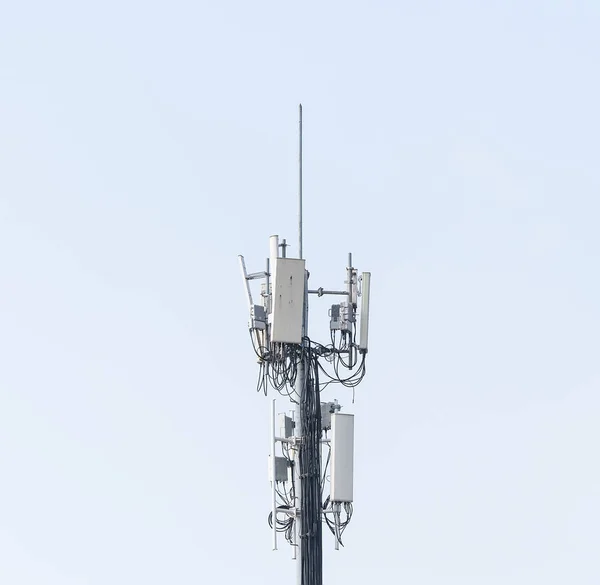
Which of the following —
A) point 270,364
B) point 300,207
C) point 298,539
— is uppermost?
point 300,207

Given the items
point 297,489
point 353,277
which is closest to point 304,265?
point 353,277

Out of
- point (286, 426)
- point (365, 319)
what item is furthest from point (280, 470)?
point (365, 319)

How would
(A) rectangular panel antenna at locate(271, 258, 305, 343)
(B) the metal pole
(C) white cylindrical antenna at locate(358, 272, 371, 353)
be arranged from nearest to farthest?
(A) rectangular panel antenna at locate(271, 258, 305, 343) → (B) the metal pole → (C) white cylindrical antenna at locate(358, 272, 371, 353)

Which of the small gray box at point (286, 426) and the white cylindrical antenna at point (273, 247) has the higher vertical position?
the white cylindrical antenna at point (273, 247)

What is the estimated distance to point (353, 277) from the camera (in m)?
65.7

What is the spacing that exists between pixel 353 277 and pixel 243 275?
2961 millimetres

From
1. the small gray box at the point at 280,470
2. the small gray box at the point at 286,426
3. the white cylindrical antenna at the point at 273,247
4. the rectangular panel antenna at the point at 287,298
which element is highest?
the white cylindrical antenna at the point at 273,247

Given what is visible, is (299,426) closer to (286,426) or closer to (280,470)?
(286,426)

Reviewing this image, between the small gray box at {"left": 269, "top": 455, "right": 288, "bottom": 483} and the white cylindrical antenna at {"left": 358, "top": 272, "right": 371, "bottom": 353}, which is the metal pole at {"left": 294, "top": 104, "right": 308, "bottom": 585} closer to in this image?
the small gray box at {"left": 269, "top": 455, "right": 288, "bottom": 483}

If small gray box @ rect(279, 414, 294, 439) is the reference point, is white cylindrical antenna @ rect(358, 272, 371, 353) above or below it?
above

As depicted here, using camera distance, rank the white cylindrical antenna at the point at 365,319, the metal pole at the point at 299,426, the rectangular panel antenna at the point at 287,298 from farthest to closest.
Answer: the white cylindrical antenna at the point at 365,319 → the metal pole at the point at 299,426 → the rectangular panel antenna at the point at 287,298

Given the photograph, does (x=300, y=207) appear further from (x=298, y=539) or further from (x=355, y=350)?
(x=298, y=539)

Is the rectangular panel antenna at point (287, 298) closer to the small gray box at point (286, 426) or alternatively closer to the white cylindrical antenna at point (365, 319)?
the white cylindrical antenna at point (365, 319)

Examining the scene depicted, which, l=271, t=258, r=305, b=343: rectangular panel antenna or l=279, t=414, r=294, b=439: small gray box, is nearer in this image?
l=271, t=258, r=305, b=343: rectangular panel antenna
